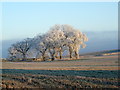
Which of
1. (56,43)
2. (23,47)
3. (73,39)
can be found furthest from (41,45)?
(73,39)

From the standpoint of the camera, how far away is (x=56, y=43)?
68312 mm

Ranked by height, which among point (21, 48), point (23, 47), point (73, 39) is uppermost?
point (73, 39)

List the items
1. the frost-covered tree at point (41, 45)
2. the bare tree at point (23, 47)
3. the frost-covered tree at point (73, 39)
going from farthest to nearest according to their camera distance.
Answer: the bare tree at point (23, 47) → the frost-covered tree at point (41, 45) → the frost-covered tree at point (73, 39)

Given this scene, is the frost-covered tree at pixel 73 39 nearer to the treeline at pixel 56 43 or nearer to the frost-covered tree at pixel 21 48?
the treeline at pixel 56 43

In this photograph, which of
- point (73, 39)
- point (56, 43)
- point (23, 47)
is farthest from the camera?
point (23, 47)

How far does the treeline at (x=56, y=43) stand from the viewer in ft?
226

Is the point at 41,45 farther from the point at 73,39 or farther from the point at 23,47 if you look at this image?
the point at 73,39

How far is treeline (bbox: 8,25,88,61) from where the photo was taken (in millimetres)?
68812

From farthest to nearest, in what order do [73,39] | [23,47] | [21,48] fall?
[21,48] < [23,47] < [73,39]

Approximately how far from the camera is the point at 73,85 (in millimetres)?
14148

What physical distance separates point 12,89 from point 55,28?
193 ft

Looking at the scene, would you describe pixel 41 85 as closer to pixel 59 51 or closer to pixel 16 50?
pixel 59 51

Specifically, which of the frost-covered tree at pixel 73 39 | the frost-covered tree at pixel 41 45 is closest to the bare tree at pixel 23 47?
the frost-covered tree at pixel 41 45

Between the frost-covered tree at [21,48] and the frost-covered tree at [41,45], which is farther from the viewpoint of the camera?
the frost-covered tree at [21,48]
